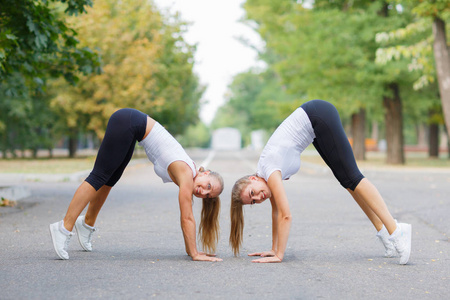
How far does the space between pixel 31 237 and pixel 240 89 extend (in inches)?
2275

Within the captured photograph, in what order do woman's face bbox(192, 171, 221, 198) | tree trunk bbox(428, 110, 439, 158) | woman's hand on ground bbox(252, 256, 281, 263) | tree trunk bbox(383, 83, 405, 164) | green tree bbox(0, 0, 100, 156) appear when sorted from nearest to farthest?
1. woman's face bbox(192, 171, 221, 198)
2. woman's hand on ground bbox(252, 256, 281, 263)
3. green tree bbox(0, 0, 100, 156)
4. tree trunk bbox(383, 83, 405, 164)
5. tree trunk bbox(428, 110, 439, 158)

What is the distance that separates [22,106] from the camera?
97.1 feet

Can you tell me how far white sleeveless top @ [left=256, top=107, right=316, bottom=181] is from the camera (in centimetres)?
519

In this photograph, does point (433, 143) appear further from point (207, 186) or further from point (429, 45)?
point (207, 186)

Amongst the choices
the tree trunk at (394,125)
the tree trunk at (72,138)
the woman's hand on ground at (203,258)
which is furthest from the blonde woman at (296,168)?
the tree trunk at (72,138)

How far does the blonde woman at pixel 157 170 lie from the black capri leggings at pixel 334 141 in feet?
3.27

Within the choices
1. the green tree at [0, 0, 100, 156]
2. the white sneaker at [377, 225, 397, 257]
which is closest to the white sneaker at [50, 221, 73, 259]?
the white sneaker at [377, 225, 397, 257]

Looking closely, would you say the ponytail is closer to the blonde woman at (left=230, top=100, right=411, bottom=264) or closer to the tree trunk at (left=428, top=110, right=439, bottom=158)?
the blonde woman at (left=230, top=100, right=411, bottom=264)

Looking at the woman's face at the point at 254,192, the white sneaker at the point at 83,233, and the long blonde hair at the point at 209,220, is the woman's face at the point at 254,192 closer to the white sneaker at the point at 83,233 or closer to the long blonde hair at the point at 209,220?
the long blonde hair at the point at 209,220

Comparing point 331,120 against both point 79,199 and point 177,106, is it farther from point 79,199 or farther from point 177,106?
point 177,106

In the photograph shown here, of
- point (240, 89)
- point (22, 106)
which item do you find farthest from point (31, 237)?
point (240, 89)

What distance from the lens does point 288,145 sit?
524cm

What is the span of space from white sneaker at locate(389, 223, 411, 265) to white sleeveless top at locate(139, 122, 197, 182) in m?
1.86

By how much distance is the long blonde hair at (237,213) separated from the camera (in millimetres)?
5129
